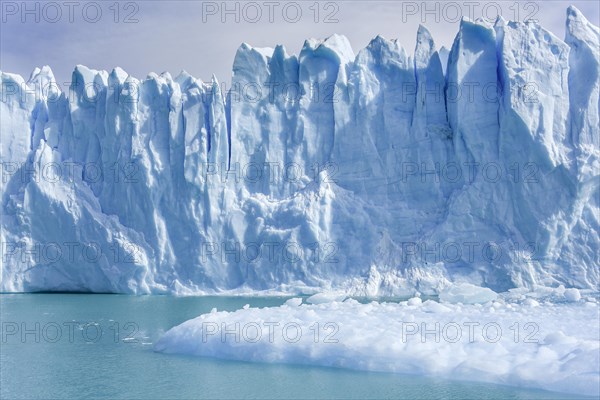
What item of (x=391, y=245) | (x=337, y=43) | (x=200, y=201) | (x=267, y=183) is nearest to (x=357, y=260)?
(x=391, y=245)

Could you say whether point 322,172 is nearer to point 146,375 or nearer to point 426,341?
point 426,341

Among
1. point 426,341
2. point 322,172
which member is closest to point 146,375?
point 426,341

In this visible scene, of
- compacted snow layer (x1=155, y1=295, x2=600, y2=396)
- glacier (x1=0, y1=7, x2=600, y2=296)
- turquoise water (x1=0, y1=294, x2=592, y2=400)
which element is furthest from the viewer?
glacier (x1=0, y1=7, x2=600, y2=296)

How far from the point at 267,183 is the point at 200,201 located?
163cm

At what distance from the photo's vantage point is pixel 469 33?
1438 centimetres

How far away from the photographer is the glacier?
13.7 m

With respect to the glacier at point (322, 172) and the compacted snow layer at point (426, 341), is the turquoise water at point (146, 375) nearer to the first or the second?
the compacted snow layer at point (426, 341)

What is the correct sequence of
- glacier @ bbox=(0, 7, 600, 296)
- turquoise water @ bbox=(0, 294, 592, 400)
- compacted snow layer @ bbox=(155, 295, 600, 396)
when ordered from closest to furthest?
turquoise water @ bbox=(0, 294, 592, 400)
compacted snow layer @ bbox=(155, 295, 600, 396)
glacier @ bbox=(0, 7, 600, 296)

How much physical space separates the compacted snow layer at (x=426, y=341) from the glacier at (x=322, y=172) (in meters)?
4.95

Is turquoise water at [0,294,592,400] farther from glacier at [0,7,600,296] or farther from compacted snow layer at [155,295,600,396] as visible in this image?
glacier at [0,7,600,296]

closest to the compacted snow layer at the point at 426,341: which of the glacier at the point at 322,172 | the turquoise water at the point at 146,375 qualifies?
the turquoise water at the point at 146,375

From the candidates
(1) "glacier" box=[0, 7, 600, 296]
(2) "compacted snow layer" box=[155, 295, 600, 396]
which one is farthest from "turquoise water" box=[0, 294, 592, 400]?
(1) "glacier" box=[0, 7, 600, 296]

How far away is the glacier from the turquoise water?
503 centimetres

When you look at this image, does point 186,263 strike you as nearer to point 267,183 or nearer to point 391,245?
point 267,183
